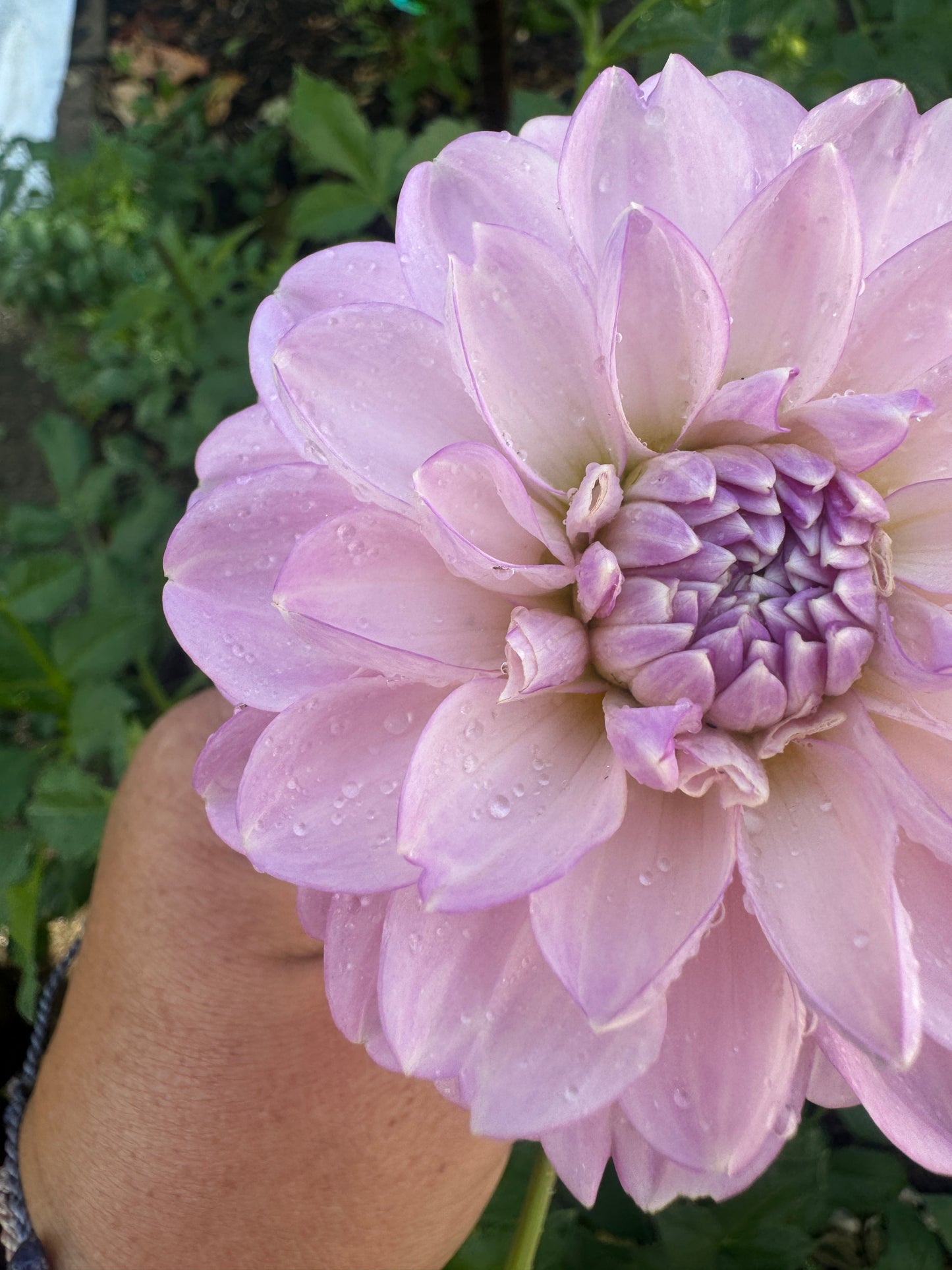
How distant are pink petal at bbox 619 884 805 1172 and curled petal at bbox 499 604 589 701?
252 millimetres

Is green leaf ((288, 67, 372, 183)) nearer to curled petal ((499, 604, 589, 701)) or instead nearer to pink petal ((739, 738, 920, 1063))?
curled petal ((499, 604, 589, 701))

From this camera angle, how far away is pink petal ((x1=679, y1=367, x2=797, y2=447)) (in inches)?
31.9

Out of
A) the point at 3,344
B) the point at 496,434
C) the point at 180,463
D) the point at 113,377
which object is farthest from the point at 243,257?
the point at 496,434

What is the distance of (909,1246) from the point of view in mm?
1540

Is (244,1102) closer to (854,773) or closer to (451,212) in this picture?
(854,773)

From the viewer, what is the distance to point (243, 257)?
9.59 ft

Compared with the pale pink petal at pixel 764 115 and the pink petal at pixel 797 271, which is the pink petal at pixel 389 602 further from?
the pale pink petal at pixel 764 115

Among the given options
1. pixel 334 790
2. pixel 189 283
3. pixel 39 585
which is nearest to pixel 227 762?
pixel 334 790

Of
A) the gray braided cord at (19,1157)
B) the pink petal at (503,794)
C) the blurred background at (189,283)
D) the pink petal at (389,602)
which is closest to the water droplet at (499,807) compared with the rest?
the pink petal at (503,794)

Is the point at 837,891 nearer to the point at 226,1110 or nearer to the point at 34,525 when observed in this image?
the point at 226,1110

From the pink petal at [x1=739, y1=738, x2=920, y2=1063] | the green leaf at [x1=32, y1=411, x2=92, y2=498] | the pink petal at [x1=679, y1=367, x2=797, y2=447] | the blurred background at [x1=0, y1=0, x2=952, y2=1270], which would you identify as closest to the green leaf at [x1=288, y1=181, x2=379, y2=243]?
the blurred background at [x1=0, y1=0, x2=952, y2=1270]

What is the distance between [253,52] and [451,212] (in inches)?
166

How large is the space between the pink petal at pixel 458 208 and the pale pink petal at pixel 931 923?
605 millimetres

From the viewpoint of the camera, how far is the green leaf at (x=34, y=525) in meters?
2.06
